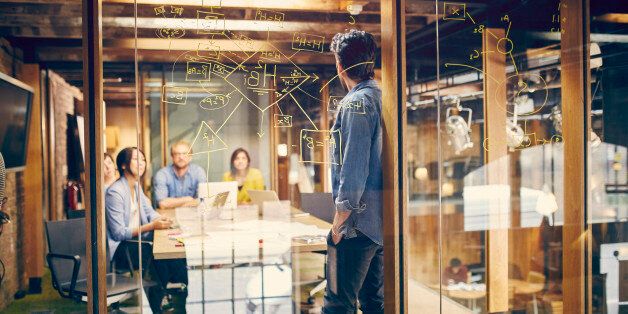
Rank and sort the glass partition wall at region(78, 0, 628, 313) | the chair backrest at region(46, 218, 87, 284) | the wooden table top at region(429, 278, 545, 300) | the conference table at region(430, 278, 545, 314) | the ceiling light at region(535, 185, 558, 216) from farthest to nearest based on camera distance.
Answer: the wooden table top at region(429, 278, 545, 300)
the conference table at region(430, 278, 545, 314)
the ceiling light at region(535, 185, 558, 216)
the chair backrest at region(46, 218, 87, 284)
the glass partition wall at region(78, 0, 628, 313)

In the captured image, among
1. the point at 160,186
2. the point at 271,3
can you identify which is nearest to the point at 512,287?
the point at 160,186

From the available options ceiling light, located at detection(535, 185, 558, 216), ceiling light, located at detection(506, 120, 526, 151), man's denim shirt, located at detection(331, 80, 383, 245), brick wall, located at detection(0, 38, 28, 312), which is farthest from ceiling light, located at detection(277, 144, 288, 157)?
brick wall, located at detection(0, 38, 28, 312)

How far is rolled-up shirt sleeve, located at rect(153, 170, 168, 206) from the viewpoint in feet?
11.0

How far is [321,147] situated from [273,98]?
0.40m

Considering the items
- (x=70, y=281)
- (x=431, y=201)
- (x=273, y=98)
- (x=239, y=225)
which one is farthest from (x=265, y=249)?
(x=431, y=201)

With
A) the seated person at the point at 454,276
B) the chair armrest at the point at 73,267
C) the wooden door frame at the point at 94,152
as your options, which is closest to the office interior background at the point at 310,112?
the wooden door frame at the point at 94,152

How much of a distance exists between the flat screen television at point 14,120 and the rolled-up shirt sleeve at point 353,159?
87.3 inches

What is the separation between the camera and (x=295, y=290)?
3.56 metres

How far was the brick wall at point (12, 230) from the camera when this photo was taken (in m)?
4.41

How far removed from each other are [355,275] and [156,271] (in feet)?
4.41

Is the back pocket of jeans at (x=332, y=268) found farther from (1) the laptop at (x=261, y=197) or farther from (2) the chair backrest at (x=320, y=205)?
(1) the laptop at (x=261, y=197)

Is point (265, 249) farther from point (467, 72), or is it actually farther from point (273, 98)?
point (467, 72)

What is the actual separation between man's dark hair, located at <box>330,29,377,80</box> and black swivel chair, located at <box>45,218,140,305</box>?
1988mm

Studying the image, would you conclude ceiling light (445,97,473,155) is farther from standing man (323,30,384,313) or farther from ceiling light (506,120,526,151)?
standing man (323,30,384,313)
